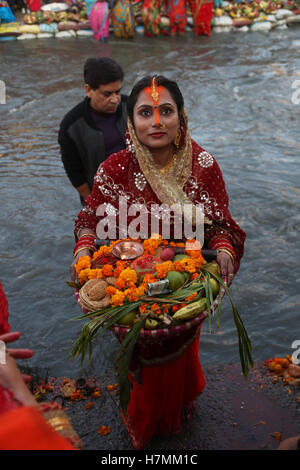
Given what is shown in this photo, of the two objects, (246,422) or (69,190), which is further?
(69,190)

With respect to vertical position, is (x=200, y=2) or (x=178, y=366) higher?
(x=200, y=2)

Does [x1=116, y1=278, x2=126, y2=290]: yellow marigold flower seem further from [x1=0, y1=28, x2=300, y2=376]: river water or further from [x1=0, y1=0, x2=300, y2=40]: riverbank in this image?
[x1=0, y1=0, x2=300, y2=40]: riverbank

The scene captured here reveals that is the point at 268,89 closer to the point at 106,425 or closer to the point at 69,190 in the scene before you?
the point at 69,190

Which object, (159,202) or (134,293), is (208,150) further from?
(134,293)

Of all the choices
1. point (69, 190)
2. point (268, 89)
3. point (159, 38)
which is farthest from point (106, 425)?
point (159, 38)

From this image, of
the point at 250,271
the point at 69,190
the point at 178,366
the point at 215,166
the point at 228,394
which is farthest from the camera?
the point at 69,190

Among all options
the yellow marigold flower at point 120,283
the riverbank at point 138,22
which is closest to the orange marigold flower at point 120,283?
the yellow marigold flower at point 120,283

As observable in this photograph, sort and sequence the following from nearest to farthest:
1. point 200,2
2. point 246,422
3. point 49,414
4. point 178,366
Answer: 1. point 49,414
2. point 178,366
3. point 246,422
4. point 200,2

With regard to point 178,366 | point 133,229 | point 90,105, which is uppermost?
point 90,105

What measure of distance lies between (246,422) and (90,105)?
2814 millimetres

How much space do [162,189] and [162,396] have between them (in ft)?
3.99

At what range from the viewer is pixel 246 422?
3156mm

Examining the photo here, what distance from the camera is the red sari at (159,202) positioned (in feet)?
8.77

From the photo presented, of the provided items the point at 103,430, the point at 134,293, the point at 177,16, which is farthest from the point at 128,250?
the point at 177,16
